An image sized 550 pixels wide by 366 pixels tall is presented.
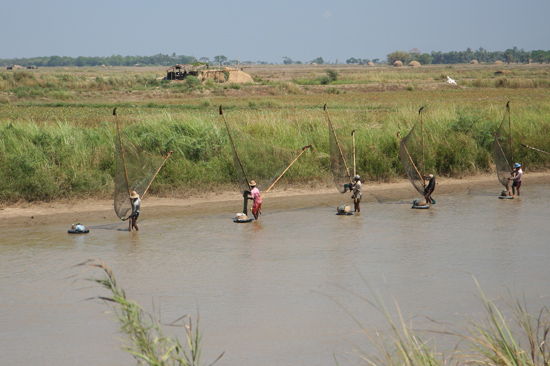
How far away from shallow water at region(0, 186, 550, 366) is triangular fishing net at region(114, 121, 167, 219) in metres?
0.57

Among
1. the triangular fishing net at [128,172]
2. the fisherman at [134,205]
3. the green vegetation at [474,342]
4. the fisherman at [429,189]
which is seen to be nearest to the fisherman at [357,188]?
the fisherman at [429,189]

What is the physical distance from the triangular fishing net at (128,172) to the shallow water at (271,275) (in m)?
0.57

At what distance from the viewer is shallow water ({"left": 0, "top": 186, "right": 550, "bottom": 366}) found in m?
6.32

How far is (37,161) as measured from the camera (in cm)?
1286

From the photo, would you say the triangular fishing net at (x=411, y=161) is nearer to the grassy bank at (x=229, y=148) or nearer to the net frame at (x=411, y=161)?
the net frame at (x=411, y=161)

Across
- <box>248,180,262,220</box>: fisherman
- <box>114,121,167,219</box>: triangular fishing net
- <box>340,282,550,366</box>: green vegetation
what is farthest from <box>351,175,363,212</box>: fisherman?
<box>340,282,550,366</box>: green vegetation

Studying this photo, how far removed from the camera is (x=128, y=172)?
35.3ft

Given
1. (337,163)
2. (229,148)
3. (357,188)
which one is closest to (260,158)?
(229,148)

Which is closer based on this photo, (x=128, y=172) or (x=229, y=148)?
(x=128, y=172)

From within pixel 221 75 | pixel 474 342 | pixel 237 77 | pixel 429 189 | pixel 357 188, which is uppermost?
pixel 221 75

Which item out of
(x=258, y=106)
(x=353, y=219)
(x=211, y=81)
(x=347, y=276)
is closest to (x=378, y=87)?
(x=211, y=81)

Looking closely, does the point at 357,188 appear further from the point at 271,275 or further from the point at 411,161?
the point at 271,275

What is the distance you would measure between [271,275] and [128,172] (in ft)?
12.3

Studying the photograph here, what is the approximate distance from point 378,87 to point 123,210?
44.4 m
